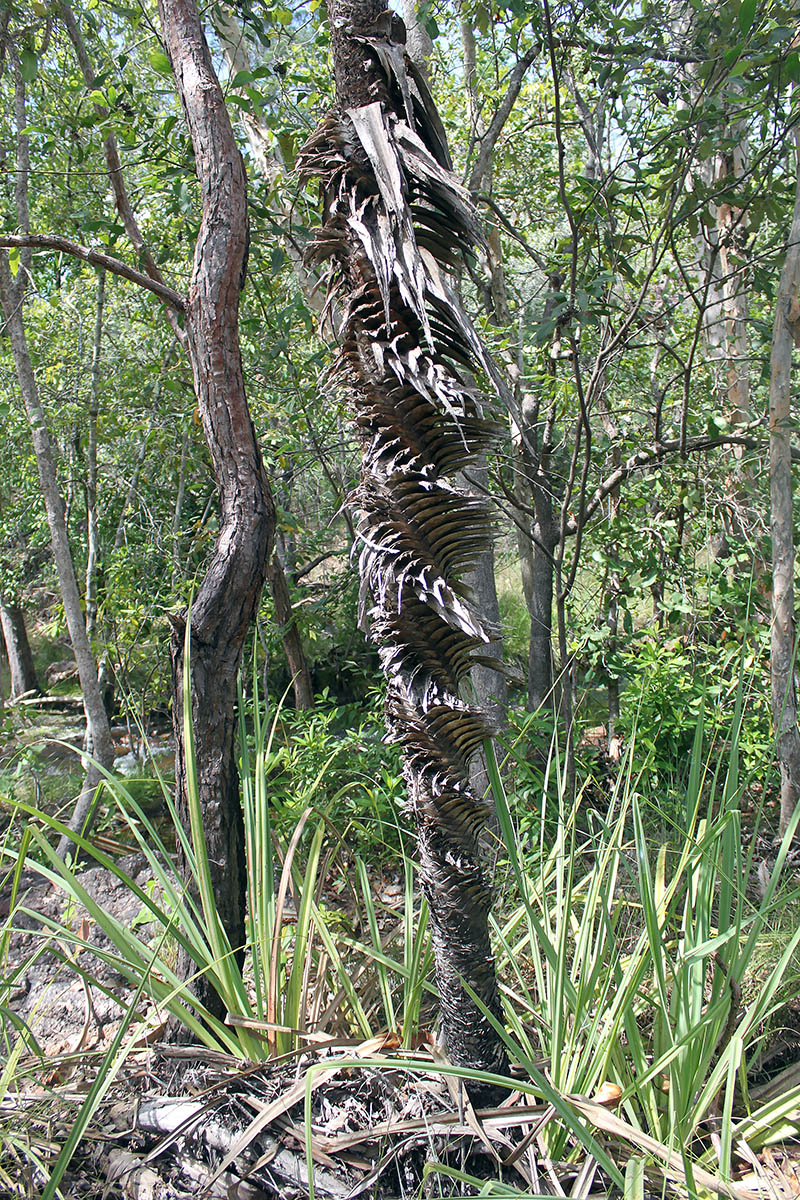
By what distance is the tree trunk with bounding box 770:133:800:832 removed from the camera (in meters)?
2.92

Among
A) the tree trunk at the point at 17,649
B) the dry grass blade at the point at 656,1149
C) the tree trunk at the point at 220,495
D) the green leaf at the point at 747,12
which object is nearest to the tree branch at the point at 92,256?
the tree trunk at the point at 220,495

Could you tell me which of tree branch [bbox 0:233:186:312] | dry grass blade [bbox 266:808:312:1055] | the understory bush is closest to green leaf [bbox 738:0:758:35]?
tree branch [bbox 0:233:186:312]

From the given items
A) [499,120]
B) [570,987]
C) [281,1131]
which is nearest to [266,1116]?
[281,1131]

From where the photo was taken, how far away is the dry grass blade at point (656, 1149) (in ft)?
4.93

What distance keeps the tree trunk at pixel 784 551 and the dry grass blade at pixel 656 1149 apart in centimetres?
166

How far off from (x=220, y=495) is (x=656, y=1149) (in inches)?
75.1

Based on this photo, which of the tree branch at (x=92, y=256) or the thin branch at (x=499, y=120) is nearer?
the tree branch at (x=92, y=256)

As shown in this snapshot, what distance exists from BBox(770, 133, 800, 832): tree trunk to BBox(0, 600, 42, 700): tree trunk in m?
7.83

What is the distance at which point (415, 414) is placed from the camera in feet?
5.35

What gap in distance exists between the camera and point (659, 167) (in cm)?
359

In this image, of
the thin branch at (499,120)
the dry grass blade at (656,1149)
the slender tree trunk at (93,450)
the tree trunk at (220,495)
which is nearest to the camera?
the dry grass blade at (656,1149)

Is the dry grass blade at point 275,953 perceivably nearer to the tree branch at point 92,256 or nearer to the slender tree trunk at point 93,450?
the tree branch at point 92,256

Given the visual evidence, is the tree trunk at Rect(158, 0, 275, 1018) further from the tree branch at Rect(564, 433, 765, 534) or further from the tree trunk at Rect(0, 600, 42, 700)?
the tree trunk at Rect(0, 600, 42, 700)

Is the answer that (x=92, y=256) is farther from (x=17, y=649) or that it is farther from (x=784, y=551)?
(x=17, y=649)
